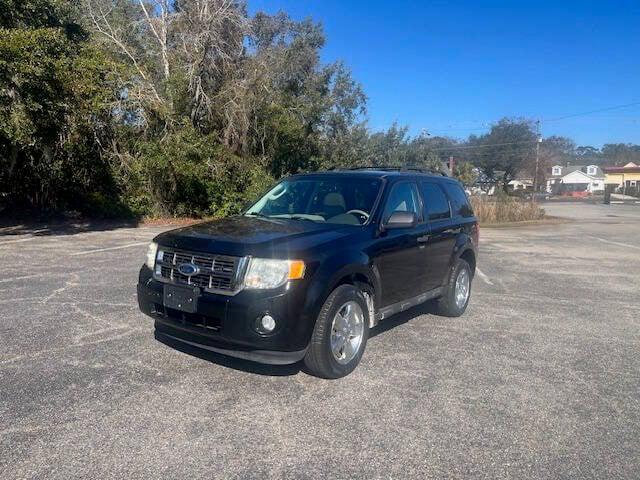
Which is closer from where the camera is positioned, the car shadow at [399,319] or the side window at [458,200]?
the car shadow at [399,319]

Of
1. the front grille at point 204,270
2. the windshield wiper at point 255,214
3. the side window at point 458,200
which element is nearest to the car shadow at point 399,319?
the side window at point 458,200

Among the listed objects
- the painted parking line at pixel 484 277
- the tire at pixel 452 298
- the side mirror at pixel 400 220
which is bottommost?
the painted parking line at pixel 484 277

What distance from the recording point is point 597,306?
7477mm

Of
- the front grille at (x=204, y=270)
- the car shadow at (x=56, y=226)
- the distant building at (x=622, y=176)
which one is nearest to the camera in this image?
the front grille at (x=204, y=270)

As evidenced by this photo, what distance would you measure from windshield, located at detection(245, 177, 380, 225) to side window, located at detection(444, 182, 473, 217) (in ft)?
5.50

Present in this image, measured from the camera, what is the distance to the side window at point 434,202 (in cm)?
600

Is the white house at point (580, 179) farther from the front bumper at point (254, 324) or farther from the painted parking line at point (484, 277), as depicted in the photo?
the front bumper at point (254, 324)

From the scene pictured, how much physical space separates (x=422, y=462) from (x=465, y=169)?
47.6 metres

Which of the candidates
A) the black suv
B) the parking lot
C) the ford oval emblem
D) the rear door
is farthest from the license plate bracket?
the rear door

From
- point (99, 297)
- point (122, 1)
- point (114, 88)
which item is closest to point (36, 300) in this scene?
point (99, 297)

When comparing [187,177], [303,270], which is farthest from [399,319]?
[187,177]

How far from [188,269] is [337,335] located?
1.36m

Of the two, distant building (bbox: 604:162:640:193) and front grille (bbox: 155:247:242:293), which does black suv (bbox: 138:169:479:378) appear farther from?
distant building (bbox: 604:162:640:193)

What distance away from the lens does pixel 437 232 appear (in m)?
5.98
